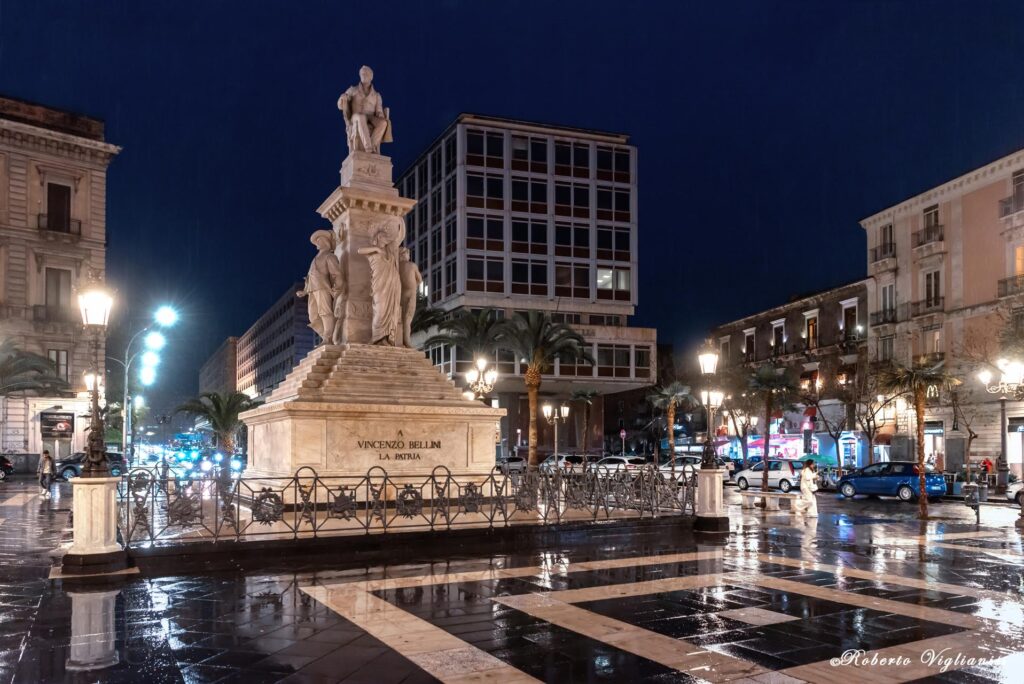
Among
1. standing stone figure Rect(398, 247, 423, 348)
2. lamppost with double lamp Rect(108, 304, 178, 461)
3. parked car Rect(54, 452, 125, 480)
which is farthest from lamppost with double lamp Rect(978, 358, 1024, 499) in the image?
parked car Rect(54, 452, 125, 480)

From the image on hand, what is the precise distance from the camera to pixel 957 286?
4281 cm

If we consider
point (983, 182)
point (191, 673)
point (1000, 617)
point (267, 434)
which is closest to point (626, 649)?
point (191, 673)

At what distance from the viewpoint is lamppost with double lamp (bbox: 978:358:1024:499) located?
20995 mm

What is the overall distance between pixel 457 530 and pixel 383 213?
8.61 m

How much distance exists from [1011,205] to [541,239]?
29801 millimetres

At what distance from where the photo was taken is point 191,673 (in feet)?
21.5

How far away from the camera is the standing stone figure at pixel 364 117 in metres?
19.9

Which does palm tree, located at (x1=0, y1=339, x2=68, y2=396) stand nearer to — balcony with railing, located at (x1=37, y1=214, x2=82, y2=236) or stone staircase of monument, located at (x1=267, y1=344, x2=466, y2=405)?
balcony with railing, located at (x1=37, y1=214, x2=82, y2=236)

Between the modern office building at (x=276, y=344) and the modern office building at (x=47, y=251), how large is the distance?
38.3 meters

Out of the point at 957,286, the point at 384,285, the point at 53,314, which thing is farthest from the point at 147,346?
the point at 957,286

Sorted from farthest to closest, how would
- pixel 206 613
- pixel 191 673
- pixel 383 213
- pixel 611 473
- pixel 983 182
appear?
pixel 983 182
pixel 383 213
pixel 611 473
pixel 206 613
pixel 191 673

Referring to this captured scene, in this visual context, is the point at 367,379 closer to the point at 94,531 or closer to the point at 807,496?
the point at 94,531

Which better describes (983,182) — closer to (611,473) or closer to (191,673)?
(611,473)

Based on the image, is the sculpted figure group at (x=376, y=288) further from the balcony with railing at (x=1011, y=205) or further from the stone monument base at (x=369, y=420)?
the balcony with railing at (x=1011, y=205)
